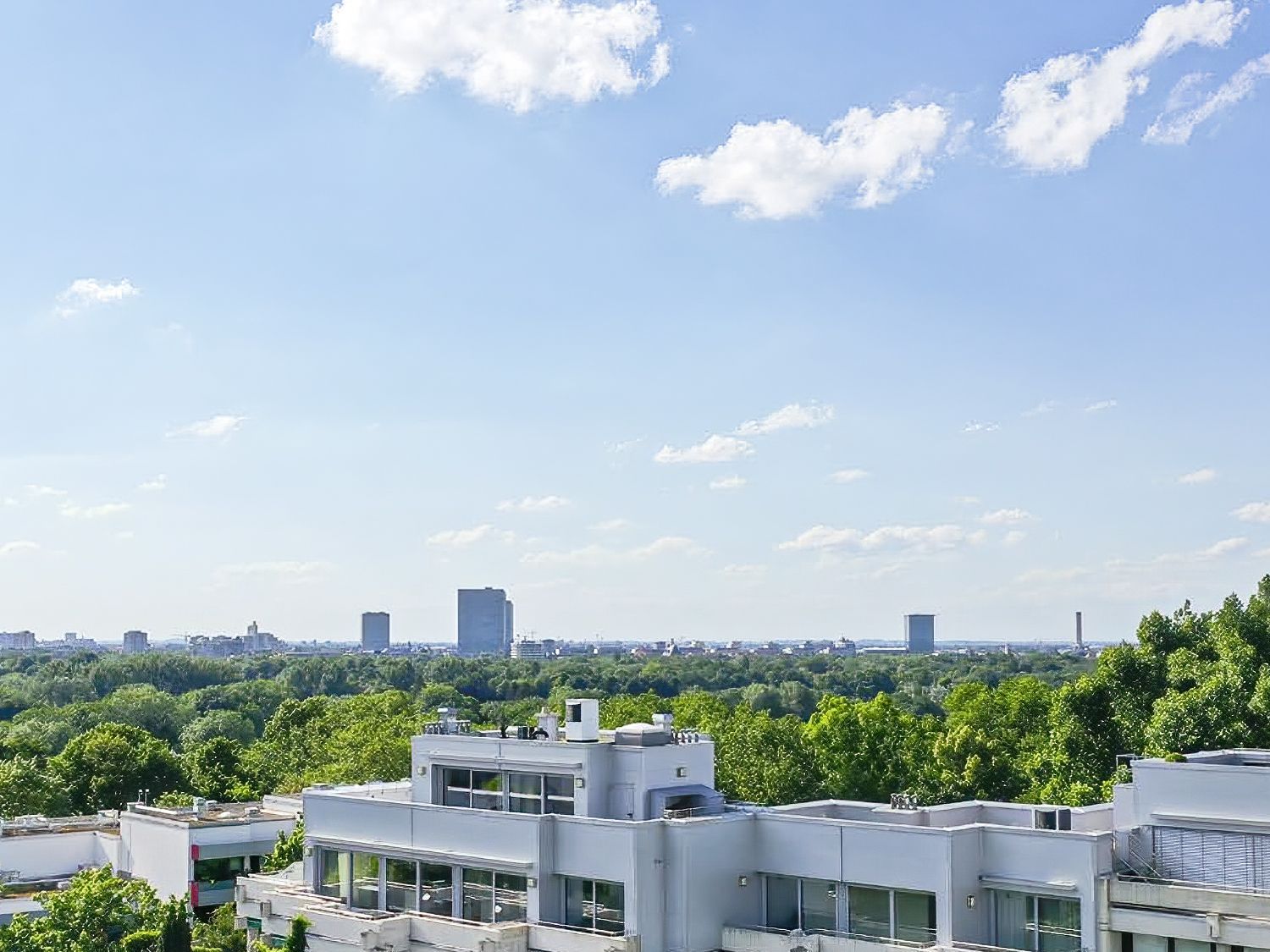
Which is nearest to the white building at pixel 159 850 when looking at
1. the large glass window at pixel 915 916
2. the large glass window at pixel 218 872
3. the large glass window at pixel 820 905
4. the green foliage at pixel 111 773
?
the large glass window at pixel 218 872

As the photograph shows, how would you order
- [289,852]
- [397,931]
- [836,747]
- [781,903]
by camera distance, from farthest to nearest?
[836,747]
[289,852]
[397,931]
[781,903]

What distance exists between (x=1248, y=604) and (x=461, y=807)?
47848 mm

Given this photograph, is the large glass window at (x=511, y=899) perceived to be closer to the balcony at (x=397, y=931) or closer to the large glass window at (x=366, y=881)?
the balcony at (x=397, y=931)

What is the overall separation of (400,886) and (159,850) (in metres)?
35.9

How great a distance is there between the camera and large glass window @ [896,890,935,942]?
36.6 meters

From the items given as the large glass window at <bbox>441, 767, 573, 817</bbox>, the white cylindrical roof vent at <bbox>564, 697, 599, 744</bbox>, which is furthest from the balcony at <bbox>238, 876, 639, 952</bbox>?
the white cylindrical roof vent at <bbox>564, 697, 599, 744</bbox>

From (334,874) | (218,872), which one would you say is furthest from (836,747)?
(334,874)

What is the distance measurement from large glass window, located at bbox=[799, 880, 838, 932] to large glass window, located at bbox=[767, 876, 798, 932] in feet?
1.21

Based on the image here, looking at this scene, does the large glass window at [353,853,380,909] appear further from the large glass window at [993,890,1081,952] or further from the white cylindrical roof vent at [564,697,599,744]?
the large glass window at [993,890,1081,952]

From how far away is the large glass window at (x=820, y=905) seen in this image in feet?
129

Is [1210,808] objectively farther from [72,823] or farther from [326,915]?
[72,823]

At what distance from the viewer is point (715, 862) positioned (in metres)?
40.3

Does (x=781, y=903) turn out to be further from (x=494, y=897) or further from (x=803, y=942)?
(x=494, y=897)

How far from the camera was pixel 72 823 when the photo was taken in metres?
85.0
